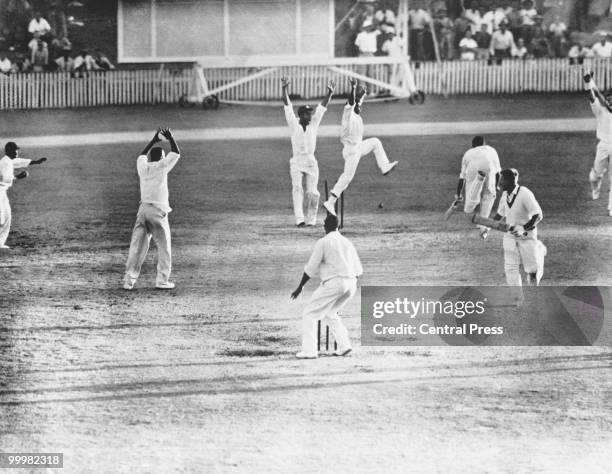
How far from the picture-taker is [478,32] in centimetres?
3219

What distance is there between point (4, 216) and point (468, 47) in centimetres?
1739

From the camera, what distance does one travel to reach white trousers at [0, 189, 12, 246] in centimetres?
1795

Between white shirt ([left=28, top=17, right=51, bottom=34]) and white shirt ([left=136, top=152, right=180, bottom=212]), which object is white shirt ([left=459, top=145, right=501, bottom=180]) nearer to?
white shirt ([left=136, top=152, right=180, bottom=212])

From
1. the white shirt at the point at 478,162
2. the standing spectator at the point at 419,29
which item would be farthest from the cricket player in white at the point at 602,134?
the standing spectator at the point at 419,29

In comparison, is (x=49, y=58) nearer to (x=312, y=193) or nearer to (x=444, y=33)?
(x=444, y=33)

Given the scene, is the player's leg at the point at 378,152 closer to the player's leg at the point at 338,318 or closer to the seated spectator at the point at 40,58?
the player's leg at the point at 338,318

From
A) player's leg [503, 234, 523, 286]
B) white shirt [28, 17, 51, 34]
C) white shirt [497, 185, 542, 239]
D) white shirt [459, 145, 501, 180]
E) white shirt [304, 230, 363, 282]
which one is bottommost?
player's leg [503, 234, 523, 286]

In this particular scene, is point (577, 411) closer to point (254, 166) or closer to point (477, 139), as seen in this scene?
point (477, 139)

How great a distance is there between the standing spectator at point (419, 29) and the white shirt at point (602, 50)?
4.10 m

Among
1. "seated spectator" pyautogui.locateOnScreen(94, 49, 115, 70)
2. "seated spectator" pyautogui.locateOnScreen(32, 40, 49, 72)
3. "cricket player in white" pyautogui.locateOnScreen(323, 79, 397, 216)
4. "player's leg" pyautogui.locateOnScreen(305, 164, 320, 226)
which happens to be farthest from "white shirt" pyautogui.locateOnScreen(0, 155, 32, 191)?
"seated spectator" pyautogui.locateOnScreen(94, 49, 115, 70)

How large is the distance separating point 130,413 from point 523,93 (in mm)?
23372

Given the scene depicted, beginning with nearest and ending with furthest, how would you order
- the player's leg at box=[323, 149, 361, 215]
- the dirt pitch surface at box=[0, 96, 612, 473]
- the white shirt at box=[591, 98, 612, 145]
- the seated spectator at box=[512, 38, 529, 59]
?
the dirt pitch surface at box=[0, 96, 612, 473] < the player's leg at box=[323, 149, 361, 215] < the white shirt at box=[591, 98, 612, 145] < the seated spectator at box=[512, 38, 529, 59]

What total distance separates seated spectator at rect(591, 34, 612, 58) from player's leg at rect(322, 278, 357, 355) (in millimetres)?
20231

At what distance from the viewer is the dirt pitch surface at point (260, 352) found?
35.9ft
